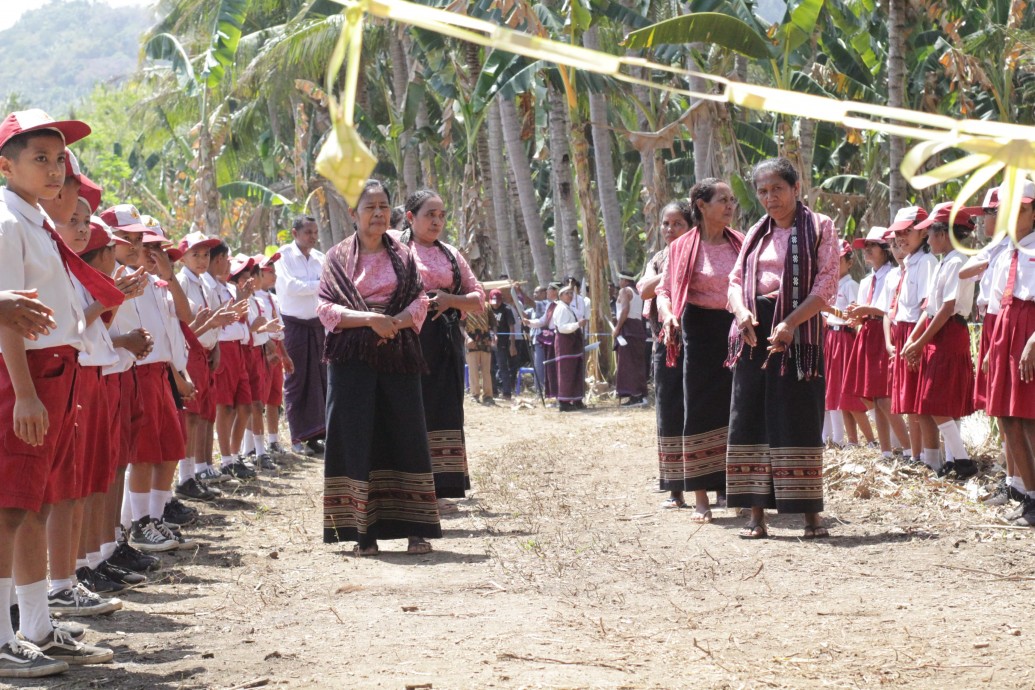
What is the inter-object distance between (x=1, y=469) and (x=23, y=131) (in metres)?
1.27

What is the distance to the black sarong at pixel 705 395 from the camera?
7875mm

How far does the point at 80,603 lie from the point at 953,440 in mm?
6380

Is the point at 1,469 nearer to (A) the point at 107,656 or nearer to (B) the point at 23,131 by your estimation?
(A) the point at 107,656

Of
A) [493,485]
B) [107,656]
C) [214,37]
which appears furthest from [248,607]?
[214,37]

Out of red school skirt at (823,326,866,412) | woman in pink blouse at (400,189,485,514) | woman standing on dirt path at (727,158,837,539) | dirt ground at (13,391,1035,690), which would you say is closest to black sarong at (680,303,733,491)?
dirt ground at (13,391,1035,690)

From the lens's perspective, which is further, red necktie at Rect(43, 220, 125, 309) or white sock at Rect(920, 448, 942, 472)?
white sock at Rect(920, 448, 942, 472)

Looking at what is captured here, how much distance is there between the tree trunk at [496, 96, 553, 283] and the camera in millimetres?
21756

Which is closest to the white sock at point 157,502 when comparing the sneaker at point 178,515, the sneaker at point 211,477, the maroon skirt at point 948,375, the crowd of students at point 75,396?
the crowd of students at point 75,396

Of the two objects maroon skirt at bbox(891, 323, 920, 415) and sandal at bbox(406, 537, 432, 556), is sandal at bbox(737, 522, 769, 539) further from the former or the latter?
maroon skirt at bbox(891, 323, 920, 415)

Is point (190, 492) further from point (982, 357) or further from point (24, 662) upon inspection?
point (982, 357)

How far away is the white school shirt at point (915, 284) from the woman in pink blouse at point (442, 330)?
11.4 ft

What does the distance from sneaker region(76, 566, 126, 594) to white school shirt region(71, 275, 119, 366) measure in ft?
3.79

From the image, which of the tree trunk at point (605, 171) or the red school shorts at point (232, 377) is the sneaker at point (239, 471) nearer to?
the red school shorts at point (232, 377)

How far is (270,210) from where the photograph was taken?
40.8 meters
